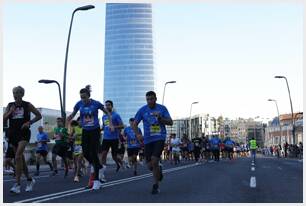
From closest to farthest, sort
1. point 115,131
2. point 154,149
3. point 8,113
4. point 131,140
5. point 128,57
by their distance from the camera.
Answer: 1. point 8,113
2. point 154,149
3. point 115,131
4. point 131,140
5. point 128,57

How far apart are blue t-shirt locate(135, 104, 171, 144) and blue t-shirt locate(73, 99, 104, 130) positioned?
1.00 meters

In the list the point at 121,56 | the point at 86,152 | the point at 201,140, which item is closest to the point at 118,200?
the point at 86,152

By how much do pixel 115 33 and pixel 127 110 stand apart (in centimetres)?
2838

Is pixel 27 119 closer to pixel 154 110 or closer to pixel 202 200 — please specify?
pixel 154 110

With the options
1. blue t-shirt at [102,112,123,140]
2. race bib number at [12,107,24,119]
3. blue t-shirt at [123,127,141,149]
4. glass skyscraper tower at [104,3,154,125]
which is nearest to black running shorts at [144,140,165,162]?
race bib number at [12,107,24,119]

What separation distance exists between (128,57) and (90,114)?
18259 cm

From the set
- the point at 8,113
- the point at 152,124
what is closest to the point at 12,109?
the point at 8,113

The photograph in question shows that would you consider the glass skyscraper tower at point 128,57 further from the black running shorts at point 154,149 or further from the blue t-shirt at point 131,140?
the black running shorts at point 154,149

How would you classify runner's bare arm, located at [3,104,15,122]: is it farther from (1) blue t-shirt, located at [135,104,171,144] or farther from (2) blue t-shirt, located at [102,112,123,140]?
(2) blue t-shirt, located at [102,112,123,140]

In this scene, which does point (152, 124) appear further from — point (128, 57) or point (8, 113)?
point (128, 57)

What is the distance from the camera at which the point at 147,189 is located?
9.39m

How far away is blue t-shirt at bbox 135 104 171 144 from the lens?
9164mm

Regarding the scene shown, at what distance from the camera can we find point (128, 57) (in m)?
192

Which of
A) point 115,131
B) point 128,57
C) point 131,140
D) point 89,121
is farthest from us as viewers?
point 128,57
